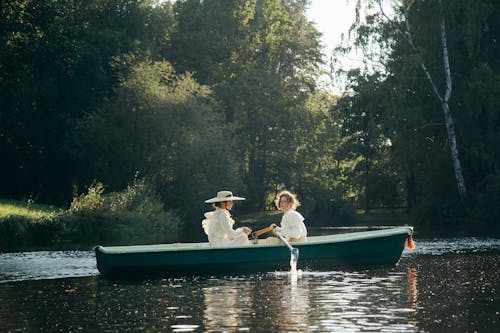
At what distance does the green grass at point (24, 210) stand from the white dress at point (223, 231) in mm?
14507

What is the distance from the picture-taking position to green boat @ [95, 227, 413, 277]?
19.1 m

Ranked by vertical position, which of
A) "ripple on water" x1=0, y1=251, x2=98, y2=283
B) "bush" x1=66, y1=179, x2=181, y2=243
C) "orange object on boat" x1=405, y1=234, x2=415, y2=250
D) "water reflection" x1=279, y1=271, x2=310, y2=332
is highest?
"bush" x1=66, y1=179, x2=181, y2=243

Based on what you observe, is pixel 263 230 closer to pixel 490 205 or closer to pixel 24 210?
pixel 24 210

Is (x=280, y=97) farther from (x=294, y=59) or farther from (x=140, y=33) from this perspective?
(x=140, y=33)

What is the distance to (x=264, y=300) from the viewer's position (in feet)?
48.9

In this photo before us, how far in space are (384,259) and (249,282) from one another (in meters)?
3.93

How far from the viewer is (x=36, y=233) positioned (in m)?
32.9

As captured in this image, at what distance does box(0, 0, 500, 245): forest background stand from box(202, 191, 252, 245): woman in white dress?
13.5 m

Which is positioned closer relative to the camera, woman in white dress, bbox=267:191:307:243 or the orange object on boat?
woman in white dress, bbox=267:191:307:243

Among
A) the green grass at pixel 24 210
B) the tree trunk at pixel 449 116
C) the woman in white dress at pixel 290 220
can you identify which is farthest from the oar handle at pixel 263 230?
the tree trunk at pixel 449 116

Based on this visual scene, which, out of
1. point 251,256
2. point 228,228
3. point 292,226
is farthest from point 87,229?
point 251,256

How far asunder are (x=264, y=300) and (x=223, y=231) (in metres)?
5.50

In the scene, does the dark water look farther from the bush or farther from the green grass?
the bush

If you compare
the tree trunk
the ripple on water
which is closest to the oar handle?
the ripple on water
